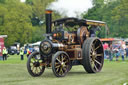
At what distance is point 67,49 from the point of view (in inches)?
505

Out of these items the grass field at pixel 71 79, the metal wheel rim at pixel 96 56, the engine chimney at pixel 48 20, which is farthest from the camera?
the metal wheel rim at pixel 96 56

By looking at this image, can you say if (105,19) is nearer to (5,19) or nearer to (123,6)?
(123,6)

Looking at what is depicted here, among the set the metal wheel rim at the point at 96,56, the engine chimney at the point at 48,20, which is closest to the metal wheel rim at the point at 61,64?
the engine chimney at the point at 48,20

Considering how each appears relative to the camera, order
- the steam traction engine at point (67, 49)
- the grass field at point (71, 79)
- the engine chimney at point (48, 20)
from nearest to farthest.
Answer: the grass field at point (71, 79) → the steam traction engine at point (67, 49) → the engine chimney at point (48, 20)

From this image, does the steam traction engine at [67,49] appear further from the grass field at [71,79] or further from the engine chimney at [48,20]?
the grass field at [71,79]

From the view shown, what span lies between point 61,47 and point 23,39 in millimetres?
45875

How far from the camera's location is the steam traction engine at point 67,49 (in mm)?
12023

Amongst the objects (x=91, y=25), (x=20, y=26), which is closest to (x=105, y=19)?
(x=20, y=26)

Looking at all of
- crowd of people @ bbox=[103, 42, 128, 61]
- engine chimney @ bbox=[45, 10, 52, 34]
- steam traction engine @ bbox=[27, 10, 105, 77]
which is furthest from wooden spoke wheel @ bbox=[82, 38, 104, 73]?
crowd of people @ bbox=[103, 42, 128, 61]

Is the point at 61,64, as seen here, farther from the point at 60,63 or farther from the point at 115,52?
the point at 115,52

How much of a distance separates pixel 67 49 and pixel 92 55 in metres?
1.30

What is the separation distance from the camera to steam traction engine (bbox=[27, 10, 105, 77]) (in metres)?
12.0

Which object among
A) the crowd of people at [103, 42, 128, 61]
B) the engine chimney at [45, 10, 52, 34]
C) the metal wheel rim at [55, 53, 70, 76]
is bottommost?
the crowd of people at [103, 42, 128, 61]

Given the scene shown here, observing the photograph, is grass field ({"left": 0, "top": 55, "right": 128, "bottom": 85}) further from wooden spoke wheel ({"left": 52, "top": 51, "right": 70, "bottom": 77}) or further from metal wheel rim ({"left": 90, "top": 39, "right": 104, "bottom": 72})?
metal wheel rim ({"left": 90, "top": 39, "right": 104, "bottom": 72})
